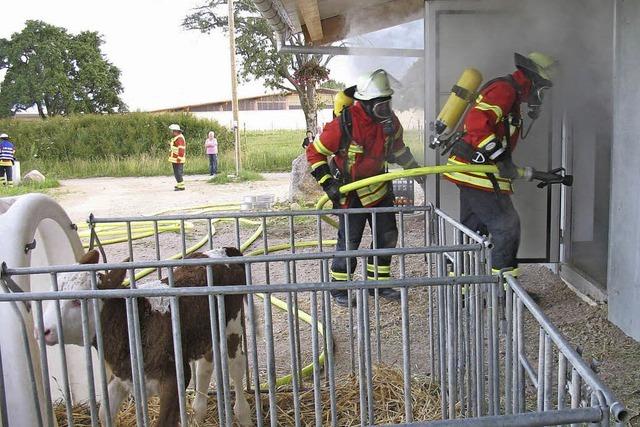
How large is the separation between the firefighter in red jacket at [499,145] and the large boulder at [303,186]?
24.0ft

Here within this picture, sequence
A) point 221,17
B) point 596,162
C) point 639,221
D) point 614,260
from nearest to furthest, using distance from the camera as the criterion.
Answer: point 639,221 → point 614,260 → point 596,162 → point 221,17

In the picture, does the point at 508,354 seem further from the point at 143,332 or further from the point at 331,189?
the point at 331,189

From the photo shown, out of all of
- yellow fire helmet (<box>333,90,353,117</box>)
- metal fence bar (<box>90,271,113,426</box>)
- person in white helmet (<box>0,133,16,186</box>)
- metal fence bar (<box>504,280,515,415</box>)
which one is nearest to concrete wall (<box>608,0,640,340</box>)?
metal fence bar (<box>504,280,515,415</box>)

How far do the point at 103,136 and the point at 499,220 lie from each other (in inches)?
977

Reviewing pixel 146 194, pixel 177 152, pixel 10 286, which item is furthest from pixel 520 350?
pixel 177 152

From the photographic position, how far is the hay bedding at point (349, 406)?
3287 millimetres

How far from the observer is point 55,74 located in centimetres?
3953

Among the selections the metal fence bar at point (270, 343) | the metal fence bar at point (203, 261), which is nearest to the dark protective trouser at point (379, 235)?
the metal fence bar at point (203, 261)

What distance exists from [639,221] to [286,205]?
27.9 feet

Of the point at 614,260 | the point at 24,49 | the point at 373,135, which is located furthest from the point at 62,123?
the point at 614,260

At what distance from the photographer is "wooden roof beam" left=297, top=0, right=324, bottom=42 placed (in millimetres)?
5615

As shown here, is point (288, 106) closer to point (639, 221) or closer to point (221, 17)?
point (221, 17)

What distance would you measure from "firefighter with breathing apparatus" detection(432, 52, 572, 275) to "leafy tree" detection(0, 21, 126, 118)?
127ft

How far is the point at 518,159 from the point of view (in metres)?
5.64
